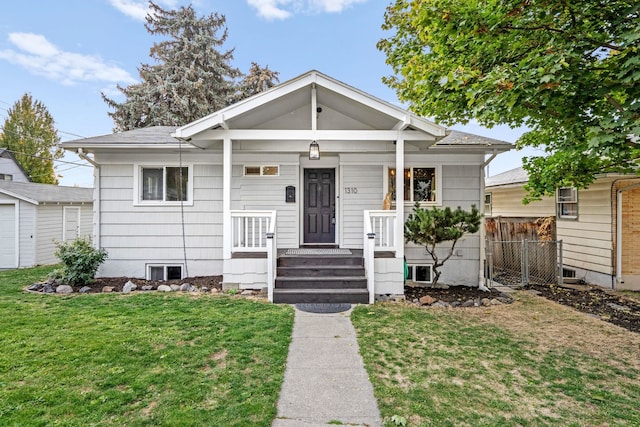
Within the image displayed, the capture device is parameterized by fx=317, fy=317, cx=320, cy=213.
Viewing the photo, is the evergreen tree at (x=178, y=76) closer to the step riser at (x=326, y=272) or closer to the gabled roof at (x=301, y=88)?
the gabled roof at (x=301, y=88)

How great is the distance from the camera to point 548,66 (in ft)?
12.9

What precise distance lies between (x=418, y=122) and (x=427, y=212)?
5.95ft

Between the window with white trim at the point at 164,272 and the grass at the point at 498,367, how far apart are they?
4.80m

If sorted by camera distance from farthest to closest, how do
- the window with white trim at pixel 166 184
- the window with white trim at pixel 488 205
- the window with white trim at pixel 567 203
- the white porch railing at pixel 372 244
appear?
1. the window with white trim at pixel 488 205
2. the window with white trim at pixel 567 203
3. the window with white trim at pixel 166 184
4. the white porch railing at pixel 372 244

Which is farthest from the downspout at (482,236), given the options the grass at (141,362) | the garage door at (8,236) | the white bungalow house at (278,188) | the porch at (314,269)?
the garage door at (8,236)

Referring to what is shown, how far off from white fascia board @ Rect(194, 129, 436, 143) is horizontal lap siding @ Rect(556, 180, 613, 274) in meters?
5.63

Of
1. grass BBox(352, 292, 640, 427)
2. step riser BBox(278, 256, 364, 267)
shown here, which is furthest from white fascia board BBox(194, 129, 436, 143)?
grass BBox(352, 292, 640, 427)

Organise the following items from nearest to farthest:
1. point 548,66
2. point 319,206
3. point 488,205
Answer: point 548,66 → point 319,206 → point 488,205

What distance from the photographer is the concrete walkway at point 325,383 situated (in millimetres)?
2701

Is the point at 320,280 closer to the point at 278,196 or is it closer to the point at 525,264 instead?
the point at 278,196

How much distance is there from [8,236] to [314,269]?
37.9ft

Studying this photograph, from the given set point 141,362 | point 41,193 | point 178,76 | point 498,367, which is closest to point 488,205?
point 498,367

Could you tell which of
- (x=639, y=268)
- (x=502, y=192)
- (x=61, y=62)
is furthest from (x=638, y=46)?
(x=61, y=62)

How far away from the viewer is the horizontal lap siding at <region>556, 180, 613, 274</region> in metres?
8.20
